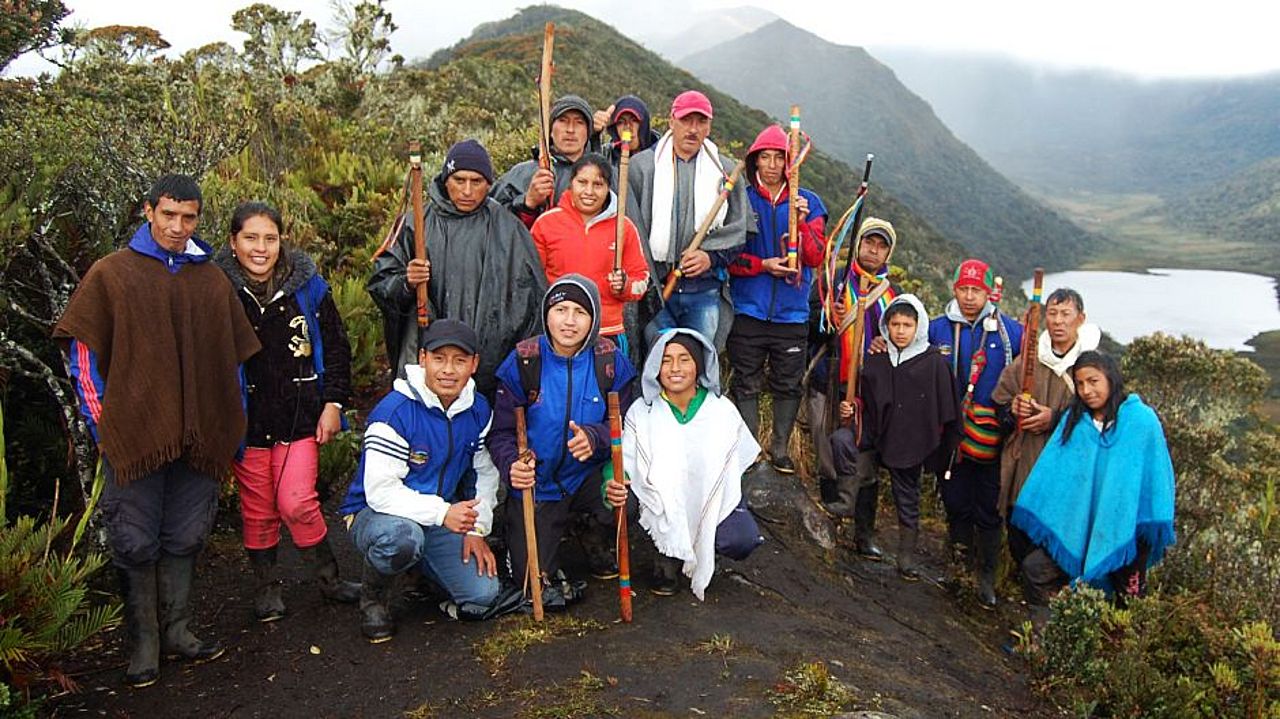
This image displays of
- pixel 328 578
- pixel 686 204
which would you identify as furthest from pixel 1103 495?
pixel 328 578

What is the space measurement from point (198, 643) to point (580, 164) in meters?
2.94

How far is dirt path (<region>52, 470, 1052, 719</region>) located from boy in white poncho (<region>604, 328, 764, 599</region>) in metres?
0.29

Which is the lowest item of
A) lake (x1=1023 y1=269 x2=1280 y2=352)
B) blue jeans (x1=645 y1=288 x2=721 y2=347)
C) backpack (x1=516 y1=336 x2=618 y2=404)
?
lake (x1=1023 y1=269 x2=1280 y2=352)

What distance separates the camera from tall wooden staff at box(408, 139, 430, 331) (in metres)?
4.24

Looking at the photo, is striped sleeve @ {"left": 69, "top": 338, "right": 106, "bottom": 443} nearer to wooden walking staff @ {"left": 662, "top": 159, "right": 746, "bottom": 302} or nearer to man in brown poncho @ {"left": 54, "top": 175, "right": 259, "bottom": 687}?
man in brown poncho @ {"left": 54, "top": 175, "right": 259, "bottom": 687}

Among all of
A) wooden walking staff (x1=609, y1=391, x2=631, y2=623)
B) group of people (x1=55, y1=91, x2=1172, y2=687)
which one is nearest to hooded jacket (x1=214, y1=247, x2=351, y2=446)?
group of people (x1=55, y1=91, x2=1172, y2=687)

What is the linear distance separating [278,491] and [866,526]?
3.97 meters

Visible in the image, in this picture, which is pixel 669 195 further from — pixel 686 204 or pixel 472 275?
pixel 472 275

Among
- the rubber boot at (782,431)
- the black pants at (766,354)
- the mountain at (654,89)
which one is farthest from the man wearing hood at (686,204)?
the mountain at (654,89)

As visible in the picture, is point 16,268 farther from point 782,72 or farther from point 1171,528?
point 782,72

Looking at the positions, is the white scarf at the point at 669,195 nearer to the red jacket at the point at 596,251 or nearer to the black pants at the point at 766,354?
the red jacket at the point at 596,251

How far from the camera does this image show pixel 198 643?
3805 mm

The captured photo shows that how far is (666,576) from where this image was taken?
177 inches

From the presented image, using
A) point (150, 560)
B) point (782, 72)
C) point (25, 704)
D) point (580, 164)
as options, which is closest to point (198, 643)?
point (150, 560)
